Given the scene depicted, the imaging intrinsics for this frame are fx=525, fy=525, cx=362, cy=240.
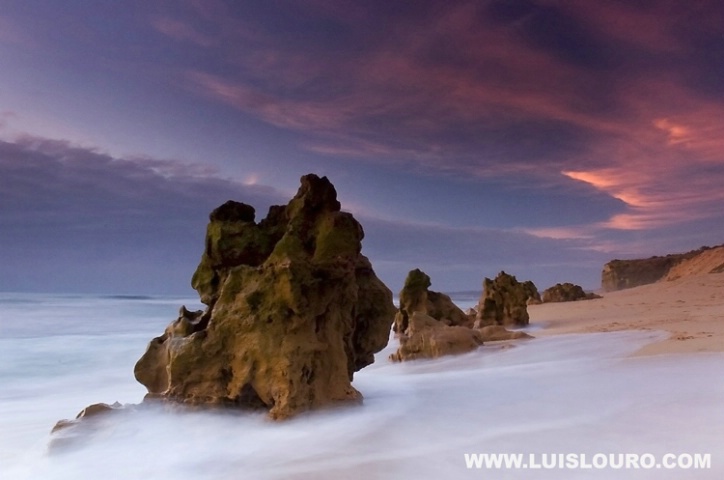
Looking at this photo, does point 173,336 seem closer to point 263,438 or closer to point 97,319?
point 263,438

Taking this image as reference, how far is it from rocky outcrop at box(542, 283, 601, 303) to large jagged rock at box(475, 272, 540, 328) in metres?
12.5

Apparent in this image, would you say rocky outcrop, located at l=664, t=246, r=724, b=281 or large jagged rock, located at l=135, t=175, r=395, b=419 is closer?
large jagged rock, located at l=135, t=175, r=395, b=419

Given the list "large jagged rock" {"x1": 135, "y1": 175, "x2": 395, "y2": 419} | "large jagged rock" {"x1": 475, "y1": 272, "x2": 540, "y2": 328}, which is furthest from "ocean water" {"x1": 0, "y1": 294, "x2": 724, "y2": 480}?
"large jagged rock" {"x1": 475, "y1": 272, "x2": 540, "y2": 328}

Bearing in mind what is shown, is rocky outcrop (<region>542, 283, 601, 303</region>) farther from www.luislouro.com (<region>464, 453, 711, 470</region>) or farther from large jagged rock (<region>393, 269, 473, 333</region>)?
www.luislouro.com (<region>464, 453, 711, 470</region>)

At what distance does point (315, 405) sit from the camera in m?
4.89

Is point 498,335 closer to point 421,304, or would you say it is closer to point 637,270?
point 421,304

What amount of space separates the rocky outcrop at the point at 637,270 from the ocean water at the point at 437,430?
164 feet

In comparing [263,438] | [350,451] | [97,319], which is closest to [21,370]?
[263,438]

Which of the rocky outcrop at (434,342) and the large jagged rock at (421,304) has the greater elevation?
the large jagged rock at (421,304)

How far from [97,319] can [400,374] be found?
2227cm

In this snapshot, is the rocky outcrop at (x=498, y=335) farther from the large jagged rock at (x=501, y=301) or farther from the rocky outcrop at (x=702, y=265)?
the rocky outcrop at (x=702, y=265)

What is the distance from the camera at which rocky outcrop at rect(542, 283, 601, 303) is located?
2836cm

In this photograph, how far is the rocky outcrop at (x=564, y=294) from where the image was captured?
28.4 meters

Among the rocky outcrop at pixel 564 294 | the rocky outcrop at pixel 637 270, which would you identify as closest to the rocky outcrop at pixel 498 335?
the rocky outcrop at pixel 564 294
